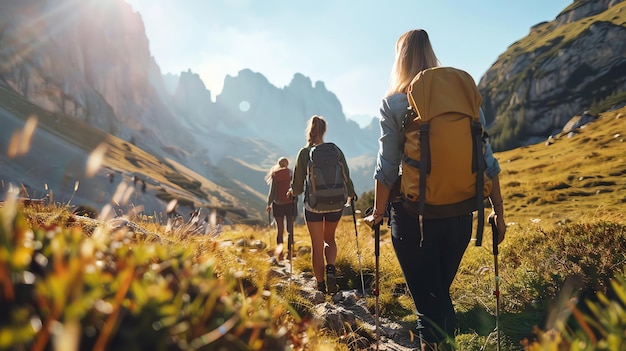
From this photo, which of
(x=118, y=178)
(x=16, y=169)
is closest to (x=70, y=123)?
(x=118, y=178)

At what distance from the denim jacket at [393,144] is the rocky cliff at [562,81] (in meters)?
92.4

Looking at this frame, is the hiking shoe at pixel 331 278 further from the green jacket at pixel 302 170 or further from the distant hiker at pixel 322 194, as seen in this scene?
the green jacket at pixel 302 170

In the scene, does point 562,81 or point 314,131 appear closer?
point 314,131

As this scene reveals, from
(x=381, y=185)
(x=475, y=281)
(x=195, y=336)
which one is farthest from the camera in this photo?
(x=475, y=281)

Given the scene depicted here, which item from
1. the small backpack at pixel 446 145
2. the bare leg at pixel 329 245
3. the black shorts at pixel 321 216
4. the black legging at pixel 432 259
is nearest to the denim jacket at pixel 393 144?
the small backpack at pixel 446 145

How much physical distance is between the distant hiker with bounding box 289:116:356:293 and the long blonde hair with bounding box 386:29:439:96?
2.67 m

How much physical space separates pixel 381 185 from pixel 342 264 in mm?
4505

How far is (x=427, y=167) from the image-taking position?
2.89m

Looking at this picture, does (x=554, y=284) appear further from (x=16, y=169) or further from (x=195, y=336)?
(x=16, y=169)

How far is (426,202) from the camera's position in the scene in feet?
9.82

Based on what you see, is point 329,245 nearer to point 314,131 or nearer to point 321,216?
point 321,216

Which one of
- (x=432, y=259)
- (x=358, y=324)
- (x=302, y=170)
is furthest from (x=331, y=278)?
(x=432, y=259)

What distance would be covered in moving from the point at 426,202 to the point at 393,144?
611mm

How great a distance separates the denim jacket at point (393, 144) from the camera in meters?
3.18
